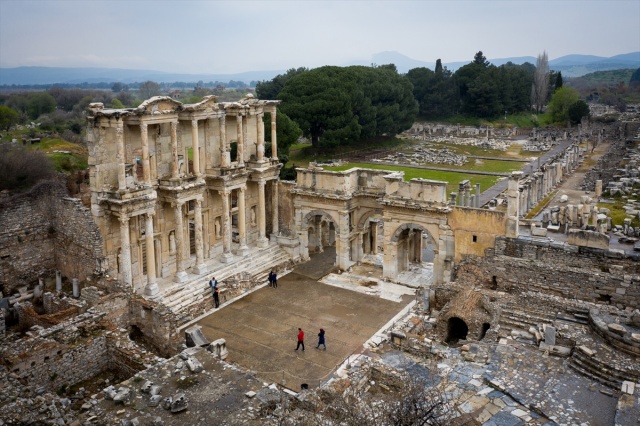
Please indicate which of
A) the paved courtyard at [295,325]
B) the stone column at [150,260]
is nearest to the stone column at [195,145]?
the stone column at [150,260]

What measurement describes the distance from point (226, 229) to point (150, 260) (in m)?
5.07

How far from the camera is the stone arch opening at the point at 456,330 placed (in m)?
22.1

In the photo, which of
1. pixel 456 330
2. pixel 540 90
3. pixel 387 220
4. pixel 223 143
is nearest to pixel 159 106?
pixel 223 143

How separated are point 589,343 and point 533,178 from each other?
24.2 meters

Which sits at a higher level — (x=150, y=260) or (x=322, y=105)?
(x=322, y=105)

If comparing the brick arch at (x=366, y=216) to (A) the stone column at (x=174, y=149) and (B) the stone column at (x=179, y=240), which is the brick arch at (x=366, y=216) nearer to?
(B) the stone column at (x=179, y=240)

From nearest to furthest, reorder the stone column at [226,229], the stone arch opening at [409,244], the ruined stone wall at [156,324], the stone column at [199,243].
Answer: the ruined stone wall at [156,324]
the stone column at [199,243]
the stone arch opening at [409,244]
the stone column at [226,229]

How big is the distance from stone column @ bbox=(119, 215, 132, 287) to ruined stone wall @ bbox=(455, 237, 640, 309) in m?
14.3

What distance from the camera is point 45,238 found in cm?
2492

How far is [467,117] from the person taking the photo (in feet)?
327

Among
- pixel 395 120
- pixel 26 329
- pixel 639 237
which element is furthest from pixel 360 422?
pixel 395 120

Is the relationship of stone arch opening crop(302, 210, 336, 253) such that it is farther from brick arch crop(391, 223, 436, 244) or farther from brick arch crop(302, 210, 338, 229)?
brick arch crop(391, 223, 436, 244)

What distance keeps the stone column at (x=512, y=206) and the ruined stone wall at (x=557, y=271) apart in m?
0.44

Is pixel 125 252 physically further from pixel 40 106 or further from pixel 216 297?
pixel 40 106
